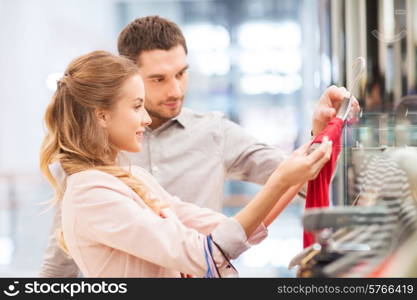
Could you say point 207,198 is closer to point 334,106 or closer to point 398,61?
point 334,106

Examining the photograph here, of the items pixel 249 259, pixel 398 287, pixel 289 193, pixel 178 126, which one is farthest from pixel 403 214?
pixel 249 259

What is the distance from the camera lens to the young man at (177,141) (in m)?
1.58

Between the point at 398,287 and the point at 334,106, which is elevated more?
the point at 334,106

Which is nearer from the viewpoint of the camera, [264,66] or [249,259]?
[249,259]

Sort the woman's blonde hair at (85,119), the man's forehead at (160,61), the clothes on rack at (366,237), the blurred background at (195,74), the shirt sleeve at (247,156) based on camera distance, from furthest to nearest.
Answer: the blurred background at (195,74), the shirt sleeve at (247,156), the man's forehead at (160,61), the woman's blonde hair at (85,119), the clothes on rack at (366,237)

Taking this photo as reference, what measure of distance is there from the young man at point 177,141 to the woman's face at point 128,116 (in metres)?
0.28

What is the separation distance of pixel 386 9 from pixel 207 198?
64 centimetres

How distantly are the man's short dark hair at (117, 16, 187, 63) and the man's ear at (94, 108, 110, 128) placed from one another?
345 millimetres

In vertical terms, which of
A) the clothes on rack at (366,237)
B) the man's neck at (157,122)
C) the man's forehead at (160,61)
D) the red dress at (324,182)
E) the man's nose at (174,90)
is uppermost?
the man's forehead at (160,61)

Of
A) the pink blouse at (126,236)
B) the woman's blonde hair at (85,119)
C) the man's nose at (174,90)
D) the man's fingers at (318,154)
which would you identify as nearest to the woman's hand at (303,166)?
the man's fingers at (318,154)

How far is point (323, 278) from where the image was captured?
1.11m

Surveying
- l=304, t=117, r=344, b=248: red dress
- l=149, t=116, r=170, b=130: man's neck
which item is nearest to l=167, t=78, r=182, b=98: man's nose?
l=149, t=116, r=170, b=130: man's neck

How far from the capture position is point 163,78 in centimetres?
157

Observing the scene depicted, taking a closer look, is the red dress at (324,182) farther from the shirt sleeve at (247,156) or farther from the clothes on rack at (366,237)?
the shirt sleeve at (247,156)
